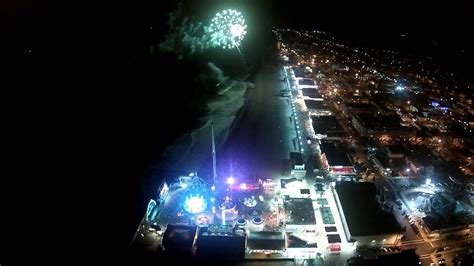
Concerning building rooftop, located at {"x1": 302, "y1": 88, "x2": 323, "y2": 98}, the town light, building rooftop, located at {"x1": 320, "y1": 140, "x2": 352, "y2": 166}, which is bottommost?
the town light

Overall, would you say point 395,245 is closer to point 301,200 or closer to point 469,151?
point 301,200

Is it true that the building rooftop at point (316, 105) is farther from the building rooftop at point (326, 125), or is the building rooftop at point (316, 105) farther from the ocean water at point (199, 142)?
the ocean water at point (199, 142)

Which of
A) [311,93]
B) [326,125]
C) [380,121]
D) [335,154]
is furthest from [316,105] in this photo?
[335,154]

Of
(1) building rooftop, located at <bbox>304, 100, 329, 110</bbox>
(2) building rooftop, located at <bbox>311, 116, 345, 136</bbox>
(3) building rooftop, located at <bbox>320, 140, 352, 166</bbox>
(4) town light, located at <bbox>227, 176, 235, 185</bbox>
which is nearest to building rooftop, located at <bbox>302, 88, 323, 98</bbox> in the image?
(1) building rooftop, located at <bbox>304, 100, 329, 110</bbox>

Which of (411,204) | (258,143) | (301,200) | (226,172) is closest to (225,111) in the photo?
(258,143)

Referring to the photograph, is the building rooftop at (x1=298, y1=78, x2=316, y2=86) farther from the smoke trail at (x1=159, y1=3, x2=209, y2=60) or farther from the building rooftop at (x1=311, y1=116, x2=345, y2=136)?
the smoke trail at (x1=159, y1=3, x2=209, y2=60)

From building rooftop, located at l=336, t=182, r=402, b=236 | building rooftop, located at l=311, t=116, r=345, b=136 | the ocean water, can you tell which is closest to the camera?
building rooftop, located at l=336, t=182, r=402, b=236

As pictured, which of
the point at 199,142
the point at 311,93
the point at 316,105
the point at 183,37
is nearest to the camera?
the point at 199,142

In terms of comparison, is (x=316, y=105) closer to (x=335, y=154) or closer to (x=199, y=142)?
(x=335, y=154)

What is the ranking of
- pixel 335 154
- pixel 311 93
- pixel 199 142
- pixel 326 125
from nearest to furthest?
pixel 335 154 → pixel 199 142 → pixel 326 125 → pixel 311 93
